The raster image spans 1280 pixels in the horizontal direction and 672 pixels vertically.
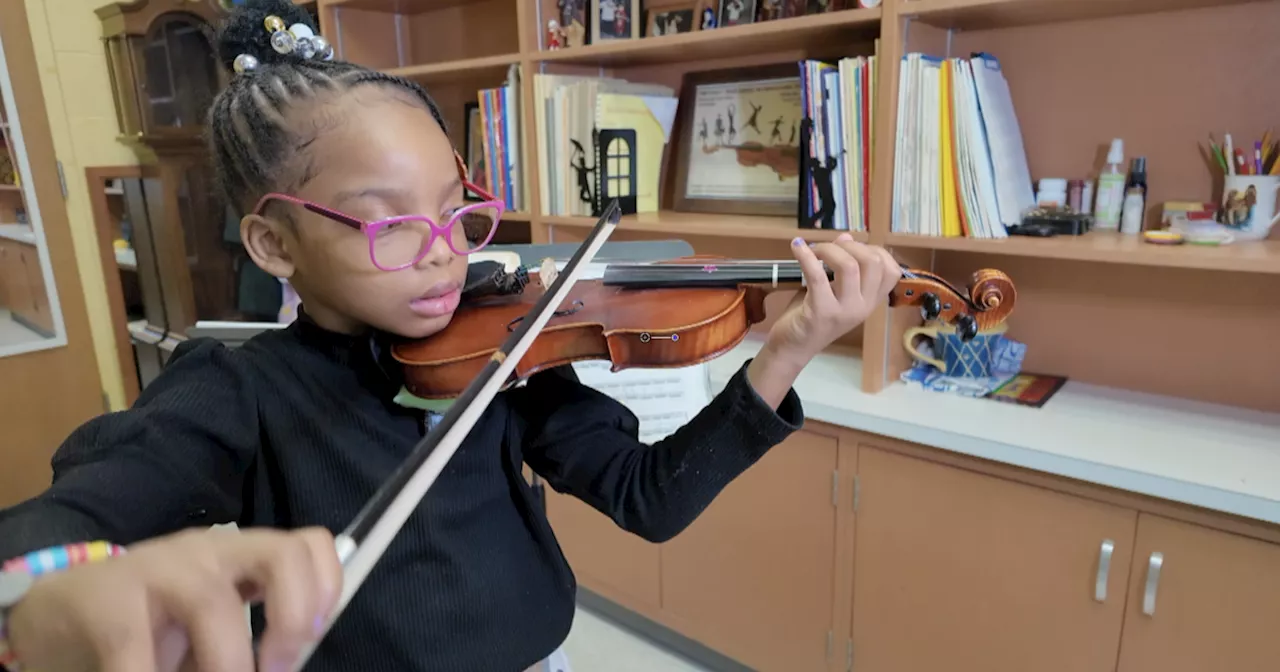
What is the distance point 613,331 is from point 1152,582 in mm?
967

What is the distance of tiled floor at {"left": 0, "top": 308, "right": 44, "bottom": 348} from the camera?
2547mm

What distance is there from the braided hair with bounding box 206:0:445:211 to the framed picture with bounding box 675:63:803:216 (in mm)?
1147

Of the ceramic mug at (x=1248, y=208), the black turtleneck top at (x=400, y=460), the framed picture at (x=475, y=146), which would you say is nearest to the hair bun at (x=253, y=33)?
the black turtleneck top at (x=400, y=460)

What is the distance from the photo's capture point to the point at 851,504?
5.02 ft

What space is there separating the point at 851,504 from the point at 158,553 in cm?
136

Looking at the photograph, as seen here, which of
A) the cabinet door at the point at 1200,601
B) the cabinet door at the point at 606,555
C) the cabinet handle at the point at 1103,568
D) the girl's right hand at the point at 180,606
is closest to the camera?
the girl's right hand at the point at 180,606

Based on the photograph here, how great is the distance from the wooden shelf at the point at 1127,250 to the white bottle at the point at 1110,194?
52 millimetres

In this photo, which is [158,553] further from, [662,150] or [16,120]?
[16,120]

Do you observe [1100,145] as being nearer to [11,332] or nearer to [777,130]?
[777,130]

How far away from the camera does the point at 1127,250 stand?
48.6 inches

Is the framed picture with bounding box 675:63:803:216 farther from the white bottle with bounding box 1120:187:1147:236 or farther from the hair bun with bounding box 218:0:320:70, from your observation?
the hair bun with bounding box 218:0:320:70

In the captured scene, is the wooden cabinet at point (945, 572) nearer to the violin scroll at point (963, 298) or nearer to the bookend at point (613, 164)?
the violin scroll at point (963, 298)

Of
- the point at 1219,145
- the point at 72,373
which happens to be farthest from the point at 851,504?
the point at 72,373

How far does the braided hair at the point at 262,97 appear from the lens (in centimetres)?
73
